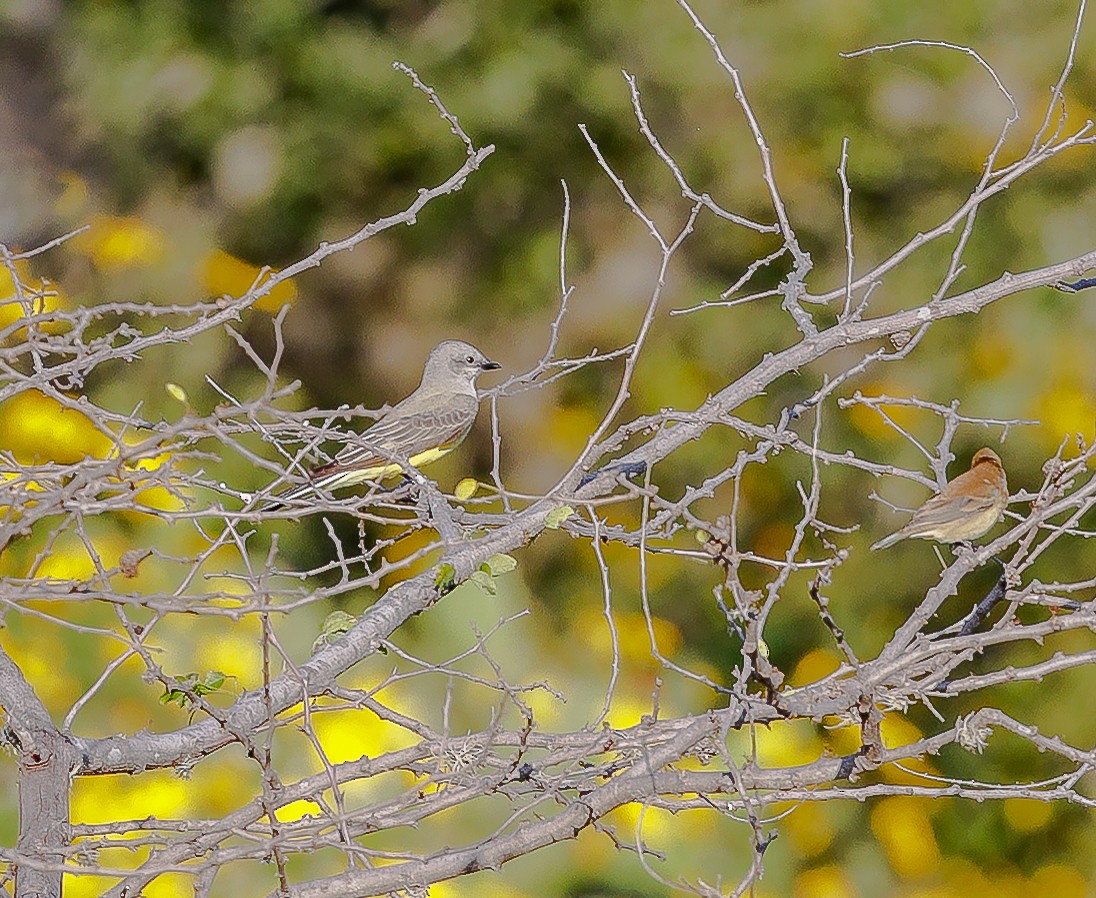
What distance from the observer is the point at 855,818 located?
259 inches

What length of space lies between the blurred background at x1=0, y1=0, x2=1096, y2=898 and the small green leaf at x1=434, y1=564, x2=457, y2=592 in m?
3.42

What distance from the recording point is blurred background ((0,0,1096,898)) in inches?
254

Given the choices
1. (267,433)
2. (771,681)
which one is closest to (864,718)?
(771,681)

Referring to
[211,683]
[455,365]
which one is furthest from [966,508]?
[455,365]

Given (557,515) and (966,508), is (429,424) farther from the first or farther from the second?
(557,515)

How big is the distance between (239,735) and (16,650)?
291 centimetres

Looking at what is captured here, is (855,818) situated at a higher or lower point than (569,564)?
lower

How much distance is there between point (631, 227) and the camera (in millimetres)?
7152

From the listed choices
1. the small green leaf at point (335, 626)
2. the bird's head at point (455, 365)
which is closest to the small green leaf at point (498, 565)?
the small green leaf at point (335, 626)

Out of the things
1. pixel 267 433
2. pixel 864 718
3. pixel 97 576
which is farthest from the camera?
pixel 267 433

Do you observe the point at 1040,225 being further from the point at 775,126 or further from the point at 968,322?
the point at 775,126

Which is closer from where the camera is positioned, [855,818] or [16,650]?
[16,650]

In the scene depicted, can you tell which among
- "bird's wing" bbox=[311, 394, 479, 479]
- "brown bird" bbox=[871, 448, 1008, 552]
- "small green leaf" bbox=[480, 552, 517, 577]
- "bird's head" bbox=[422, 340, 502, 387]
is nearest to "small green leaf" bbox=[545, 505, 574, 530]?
"small green leaf" bbox=[480, 552, 517, 577]

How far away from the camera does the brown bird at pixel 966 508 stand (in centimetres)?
339
